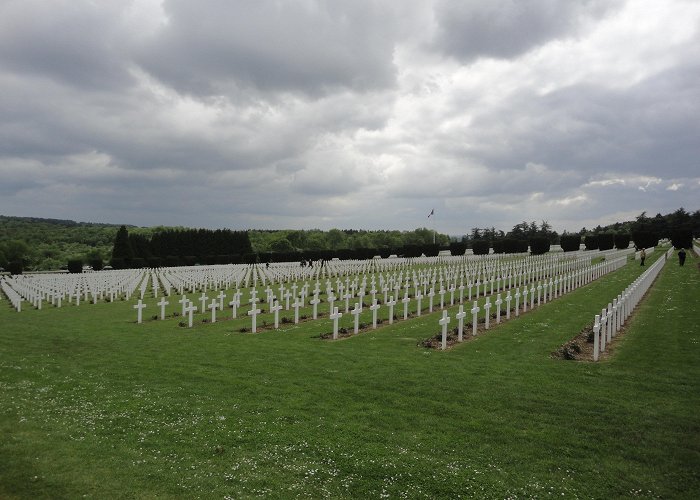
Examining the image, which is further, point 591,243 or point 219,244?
point 219,244

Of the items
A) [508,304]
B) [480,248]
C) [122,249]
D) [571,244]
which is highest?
[571,244]

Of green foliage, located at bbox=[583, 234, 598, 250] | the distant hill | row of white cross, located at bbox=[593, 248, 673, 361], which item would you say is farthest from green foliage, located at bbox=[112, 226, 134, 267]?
row of white cross, located at bbox=[593, 248, 673, 361]

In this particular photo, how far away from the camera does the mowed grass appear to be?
15.4 feet

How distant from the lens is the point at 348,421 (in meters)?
6.28

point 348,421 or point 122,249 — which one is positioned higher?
point 122,249

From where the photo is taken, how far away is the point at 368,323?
1586cm

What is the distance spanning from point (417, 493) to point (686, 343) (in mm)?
9907

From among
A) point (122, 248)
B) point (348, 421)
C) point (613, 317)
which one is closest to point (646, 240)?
point (613, 317)

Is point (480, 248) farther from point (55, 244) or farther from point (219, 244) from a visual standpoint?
point (55, 244)

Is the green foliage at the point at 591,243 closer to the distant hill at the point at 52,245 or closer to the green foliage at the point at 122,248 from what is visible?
the green foliage at the point at 122,248

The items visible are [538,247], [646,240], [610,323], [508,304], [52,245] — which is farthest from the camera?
[52,245]

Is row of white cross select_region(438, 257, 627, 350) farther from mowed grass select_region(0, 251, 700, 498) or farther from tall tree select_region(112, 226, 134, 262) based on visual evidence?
tall tree select_region(112, 226, 134, 262)

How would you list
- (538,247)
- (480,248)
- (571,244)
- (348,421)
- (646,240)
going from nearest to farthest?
(348,421) < (538,247) < (571,244) < (646,240) < (480,248)

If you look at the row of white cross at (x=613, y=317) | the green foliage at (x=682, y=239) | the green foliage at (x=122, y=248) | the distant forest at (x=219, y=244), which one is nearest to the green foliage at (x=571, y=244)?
the distant forest at (x=219, y=244)
